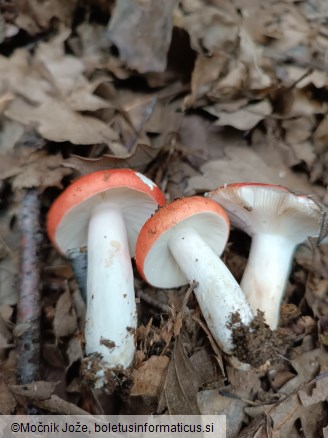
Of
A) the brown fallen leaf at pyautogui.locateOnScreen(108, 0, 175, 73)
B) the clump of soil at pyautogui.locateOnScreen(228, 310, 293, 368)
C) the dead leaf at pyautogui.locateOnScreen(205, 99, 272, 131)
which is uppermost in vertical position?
the brown fallen leaf at pyautogui.locateOnScreen(108, 0, 175, 73)

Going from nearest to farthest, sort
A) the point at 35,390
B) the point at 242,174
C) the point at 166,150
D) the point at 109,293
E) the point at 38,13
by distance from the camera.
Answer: the point at 35,390
the point at 109,293
the point at 242,174
the point at 166,150
the point at 38,13

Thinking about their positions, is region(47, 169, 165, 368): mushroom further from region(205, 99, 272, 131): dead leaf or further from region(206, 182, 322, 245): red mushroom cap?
region(205, 99, 272, 131): dead leaf

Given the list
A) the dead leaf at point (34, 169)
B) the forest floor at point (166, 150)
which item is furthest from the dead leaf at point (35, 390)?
the dead leaf at point (34, 169)

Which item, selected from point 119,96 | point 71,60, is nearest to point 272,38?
point 119,96

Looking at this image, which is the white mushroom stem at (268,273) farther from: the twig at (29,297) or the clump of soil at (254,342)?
the twig at (29,297)

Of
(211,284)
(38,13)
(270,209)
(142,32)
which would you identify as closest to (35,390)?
(211,284)

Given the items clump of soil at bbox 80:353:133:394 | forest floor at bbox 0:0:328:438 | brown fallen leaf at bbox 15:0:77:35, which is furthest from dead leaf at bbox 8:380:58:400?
brown fallen leaf at bbox 15:0:77:35

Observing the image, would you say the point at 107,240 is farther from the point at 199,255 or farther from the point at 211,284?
the point at 211,284
